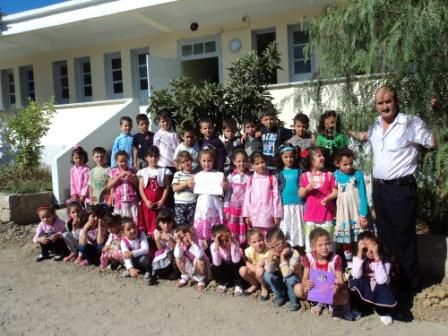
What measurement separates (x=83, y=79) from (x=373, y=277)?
453 inches

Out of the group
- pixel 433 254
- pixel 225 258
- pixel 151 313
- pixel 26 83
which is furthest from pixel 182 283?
pixel 26 83

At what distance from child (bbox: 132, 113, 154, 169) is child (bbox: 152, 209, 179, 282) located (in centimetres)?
170

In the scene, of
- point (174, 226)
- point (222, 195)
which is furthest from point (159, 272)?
point (222, 195)

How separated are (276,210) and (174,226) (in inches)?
44.1

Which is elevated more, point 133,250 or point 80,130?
point 80,130

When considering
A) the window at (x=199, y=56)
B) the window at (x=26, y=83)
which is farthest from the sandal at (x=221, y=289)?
the window at (x=26, y=83)

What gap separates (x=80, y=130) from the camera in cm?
1107

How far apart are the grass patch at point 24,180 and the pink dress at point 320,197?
18.2 feet

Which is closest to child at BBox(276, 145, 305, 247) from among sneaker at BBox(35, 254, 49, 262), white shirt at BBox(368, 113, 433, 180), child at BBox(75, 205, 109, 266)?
white shirt at BBox(368, 113, 433, 180)

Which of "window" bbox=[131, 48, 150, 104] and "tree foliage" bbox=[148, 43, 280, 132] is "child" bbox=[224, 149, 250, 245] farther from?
"window" bbox=[131, 48, 150, 104]

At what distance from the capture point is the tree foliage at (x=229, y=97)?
670 cm

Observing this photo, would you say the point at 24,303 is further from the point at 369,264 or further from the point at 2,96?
the point at 2,96

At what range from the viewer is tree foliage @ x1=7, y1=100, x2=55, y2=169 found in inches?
386

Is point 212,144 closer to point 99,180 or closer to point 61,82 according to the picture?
point 99,180
